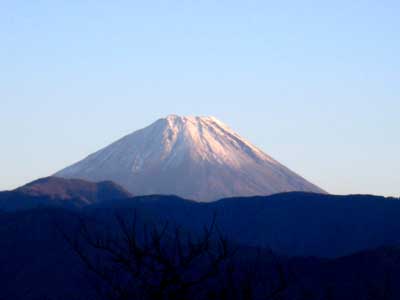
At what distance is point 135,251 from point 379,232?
168740 mm

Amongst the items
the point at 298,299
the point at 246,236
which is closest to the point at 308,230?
the point at 246,236

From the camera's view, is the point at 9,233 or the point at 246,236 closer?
the point at 9,233

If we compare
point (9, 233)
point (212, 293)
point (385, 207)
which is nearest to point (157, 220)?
point (9, 233)

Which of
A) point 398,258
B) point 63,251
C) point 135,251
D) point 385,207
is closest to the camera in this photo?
point 135,251

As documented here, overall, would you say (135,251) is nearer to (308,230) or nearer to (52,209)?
(52,209)

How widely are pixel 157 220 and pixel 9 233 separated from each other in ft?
115

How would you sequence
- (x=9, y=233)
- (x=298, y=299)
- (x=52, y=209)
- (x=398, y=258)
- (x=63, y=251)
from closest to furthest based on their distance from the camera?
(x=298, y=299) < (x=398, y=258) < (x=63, y=251) < (x=9, y=233) < (x=52, y=209)

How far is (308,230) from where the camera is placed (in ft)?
649

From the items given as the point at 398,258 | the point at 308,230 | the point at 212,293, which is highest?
the point at 212,293

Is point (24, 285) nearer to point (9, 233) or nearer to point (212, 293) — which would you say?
point (9, 233)

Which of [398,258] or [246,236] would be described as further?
[246,236]

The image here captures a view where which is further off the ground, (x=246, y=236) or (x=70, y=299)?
(x=70, y=299)

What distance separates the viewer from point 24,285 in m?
119

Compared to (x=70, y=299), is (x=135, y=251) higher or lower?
higher
